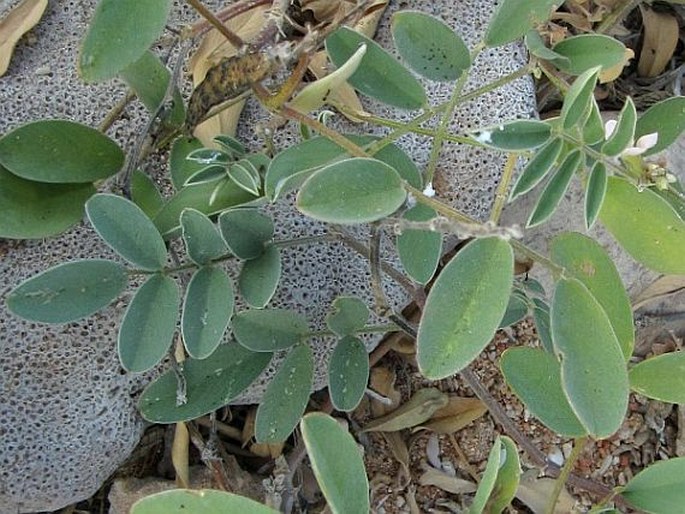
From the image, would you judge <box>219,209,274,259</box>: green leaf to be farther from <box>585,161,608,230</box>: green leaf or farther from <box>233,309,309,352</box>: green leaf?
<box>585,161,608,230</box>: green leaf

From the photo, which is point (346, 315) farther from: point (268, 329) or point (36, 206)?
point (36, 206)

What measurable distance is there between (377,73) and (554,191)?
24 cm

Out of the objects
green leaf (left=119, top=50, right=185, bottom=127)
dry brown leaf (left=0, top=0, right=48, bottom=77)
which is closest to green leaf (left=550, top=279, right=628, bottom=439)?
green leaf (left=119, top=50, right=185, bottom=127)

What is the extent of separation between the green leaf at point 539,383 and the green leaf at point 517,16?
0.30 metres

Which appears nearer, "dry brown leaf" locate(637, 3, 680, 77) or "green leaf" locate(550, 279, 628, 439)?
"green leaf" locate(550, 279, 628, 439)

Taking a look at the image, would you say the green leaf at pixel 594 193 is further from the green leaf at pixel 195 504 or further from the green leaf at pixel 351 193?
the green leaf at pixel 195 504

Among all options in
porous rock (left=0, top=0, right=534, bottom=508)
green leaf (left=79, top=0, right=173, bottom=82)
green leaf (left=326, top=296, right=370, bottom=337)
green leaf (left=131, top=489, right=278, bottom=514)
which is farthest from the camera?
porous rock (left=0, top=0, right=534, bottom=508)

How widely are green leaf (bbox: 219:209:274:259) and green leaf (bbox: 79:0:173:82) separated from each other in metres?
0.19

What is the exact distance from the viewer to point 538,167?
0.74m

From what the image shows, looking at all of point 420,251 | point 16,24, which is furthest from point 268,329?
point 16,24

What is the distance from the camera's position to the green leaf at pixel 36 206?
0.89 m

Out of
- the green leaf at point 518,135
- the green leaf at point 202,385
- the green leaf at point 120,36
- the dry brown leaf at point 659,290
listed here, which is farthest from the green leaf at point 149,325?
the dry brown leaf at point 659,290

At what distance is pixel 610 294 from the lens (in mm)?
857

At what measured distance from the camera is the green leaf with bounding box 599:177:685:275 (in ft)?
2.61
